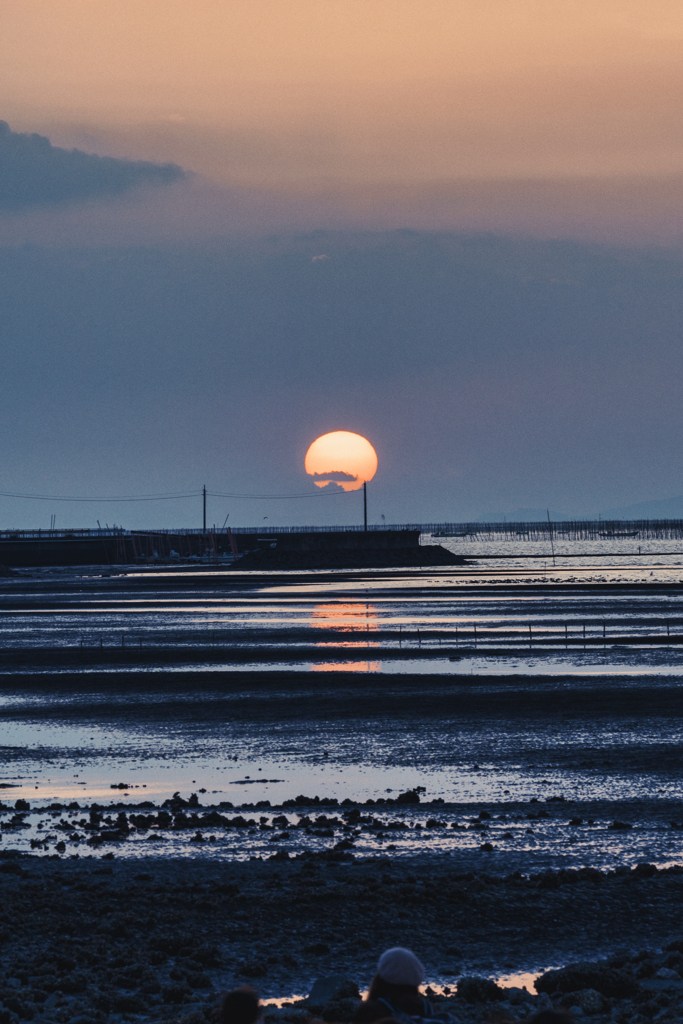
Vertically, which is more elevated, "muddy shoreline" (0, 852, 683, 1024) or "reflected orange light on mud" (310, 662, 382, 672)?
"reflected orange light on mud" (310, 662, 382, 672)

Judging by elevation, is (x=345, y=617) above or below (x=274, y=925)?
above

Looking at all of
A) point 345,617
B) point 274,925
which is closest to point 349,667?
point 345,617

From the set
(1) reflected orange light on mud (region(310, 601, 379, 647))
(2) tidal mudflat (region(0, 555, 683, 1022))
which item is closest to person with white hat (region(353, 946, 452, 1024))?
(2) tidal mudflat (region(0, 555, 683, 1022))

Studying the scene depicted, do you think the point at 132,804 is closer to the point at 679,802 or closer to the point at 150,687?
the point at 679,802

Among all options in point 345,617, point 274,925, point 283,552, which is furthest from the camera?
point 283,552

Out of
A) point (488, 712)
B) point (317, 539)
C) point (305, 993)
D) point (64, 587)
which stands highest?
point (317, 539)

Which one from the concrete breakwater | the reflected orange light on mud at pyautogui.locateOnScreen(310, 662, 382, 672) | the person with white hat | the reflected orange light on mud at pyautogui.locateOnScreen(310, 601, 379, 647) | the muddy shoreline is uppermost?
the concrete breakwater

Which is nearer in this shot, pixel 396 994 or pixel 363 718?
pixel 396 994

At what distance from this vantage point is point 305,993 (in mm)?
11336

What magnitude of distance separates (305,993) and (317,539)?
147820 mm

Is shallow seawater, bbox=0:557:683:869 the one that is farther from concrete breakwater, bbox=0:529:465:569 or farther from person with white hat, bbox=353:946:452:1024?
concrete breakwater, bbox=0:529:465:569

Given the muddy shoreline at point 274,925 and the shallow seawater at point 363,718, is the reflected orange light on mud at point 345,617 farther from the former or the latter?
the muddy shoreline at point 274,925

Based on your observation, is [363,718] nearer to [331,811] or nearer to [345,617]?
[331,811]

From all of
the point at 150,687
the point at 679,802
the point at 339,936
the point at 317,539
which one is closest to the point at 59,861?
the point at 339,936
